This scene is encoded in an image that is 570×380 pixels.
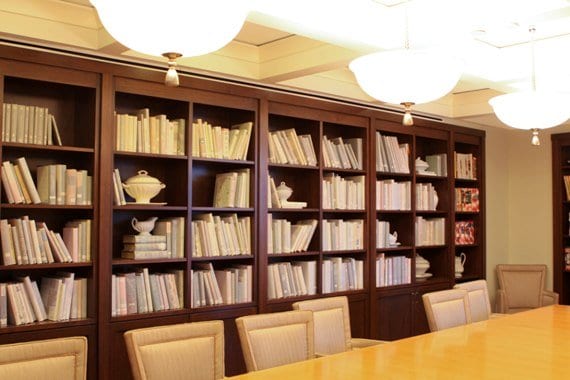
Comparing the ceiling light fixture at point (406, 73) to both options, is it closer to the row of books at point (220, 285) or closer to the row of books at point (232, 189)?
the row of books at point (232, 189)

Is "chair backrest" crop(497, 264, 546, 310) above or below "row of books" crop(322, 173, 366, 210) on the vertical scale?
below

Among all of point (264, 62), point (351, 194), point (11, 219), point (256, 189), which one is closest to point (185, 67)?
point (264, 62)

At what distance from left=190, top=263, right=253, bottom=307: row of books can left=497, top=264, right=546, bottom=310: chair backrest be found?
347 cm

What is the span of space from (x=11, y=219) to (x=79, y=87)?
87 cm

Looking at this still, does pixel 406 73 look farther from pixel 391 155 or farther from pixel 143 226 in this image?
pixel 391 155

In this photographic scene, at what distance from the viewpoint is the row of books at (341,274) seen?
5328 mm

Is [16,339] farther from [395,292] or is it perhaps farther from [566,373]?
[395,292]

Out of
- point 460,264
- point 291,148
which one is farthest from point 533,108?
point 460,264

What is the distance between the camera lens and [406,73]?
2.85 m

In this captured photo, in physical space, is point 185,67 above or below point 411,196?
above

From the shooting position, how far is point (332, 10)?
3.54m

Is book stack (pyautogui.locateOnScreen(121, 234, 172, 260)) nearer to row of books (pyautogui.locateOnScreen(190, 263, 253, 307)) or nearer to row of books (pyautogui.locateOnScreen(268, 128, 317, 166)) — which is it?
row of books (pyautogui.locateOnScreen(190, 263, 253, 307))

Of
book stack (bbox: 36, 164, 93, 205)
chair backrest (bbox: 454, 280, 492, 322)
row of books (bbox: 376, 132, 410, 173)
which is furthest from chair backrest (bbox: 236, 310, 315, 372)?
row of books (bbox: 376, 132, 410, 173)

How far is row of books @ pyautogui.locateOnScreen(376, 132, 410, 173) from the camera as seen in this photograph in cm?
579
